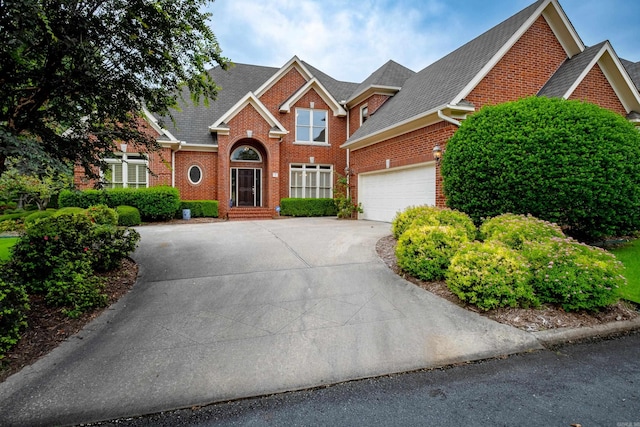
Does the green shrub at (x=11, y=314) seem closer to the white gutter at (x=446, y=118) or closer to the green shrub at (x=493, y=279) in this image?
the green shrub at (x=493, y=279)

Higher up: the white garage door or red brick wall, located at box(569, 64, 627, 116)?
red brick wall, located at box(569, 64, 627, 116)

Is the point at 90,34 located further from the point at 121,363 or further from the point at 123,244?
the point at 121,363

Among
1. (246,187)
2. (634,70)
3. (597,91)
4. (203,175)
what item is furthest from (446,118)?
(634,70)

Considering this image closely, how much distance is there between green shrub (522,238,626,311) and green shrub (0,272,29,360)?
20.1 feet

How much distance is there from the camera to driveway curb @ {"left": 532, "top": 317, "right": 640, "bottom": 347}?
375cm

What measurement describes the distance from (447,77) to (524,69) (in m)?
2.37

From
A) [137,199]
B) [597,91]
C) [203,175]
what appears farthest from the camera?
[203,175]

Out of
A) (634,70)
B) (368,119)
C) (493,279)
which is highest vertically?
(634,70)

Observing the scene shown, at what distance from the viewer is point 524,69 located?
10.7 meters

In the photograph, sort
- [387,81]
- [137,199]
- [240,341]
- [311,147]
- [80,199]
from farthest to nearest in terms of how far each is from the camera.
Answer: [311,147] → [387,81] → [137,199] → [80,199] → [240,341]

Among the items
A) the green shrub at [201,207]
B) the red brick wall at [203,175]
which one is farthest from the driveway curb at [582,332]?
the red brick wall at [203,175]

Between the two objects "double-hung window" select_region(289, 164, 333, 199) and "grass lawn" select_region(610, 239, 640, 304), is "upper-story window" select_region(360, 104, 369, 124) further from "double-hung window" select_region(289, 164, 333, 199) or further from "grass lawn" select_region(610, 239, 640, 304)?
"grass lawn" select_region(610, 239, 640, 304)

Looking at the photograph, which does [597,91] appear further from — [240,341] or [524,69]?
[240,341]

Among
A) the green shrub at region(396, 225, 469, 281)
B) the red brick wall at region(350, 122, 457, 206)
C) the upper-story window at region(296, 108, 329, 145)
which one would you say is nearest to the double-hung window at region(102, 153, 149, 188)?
the upper-story window at region(296, 108, 329, 145)
